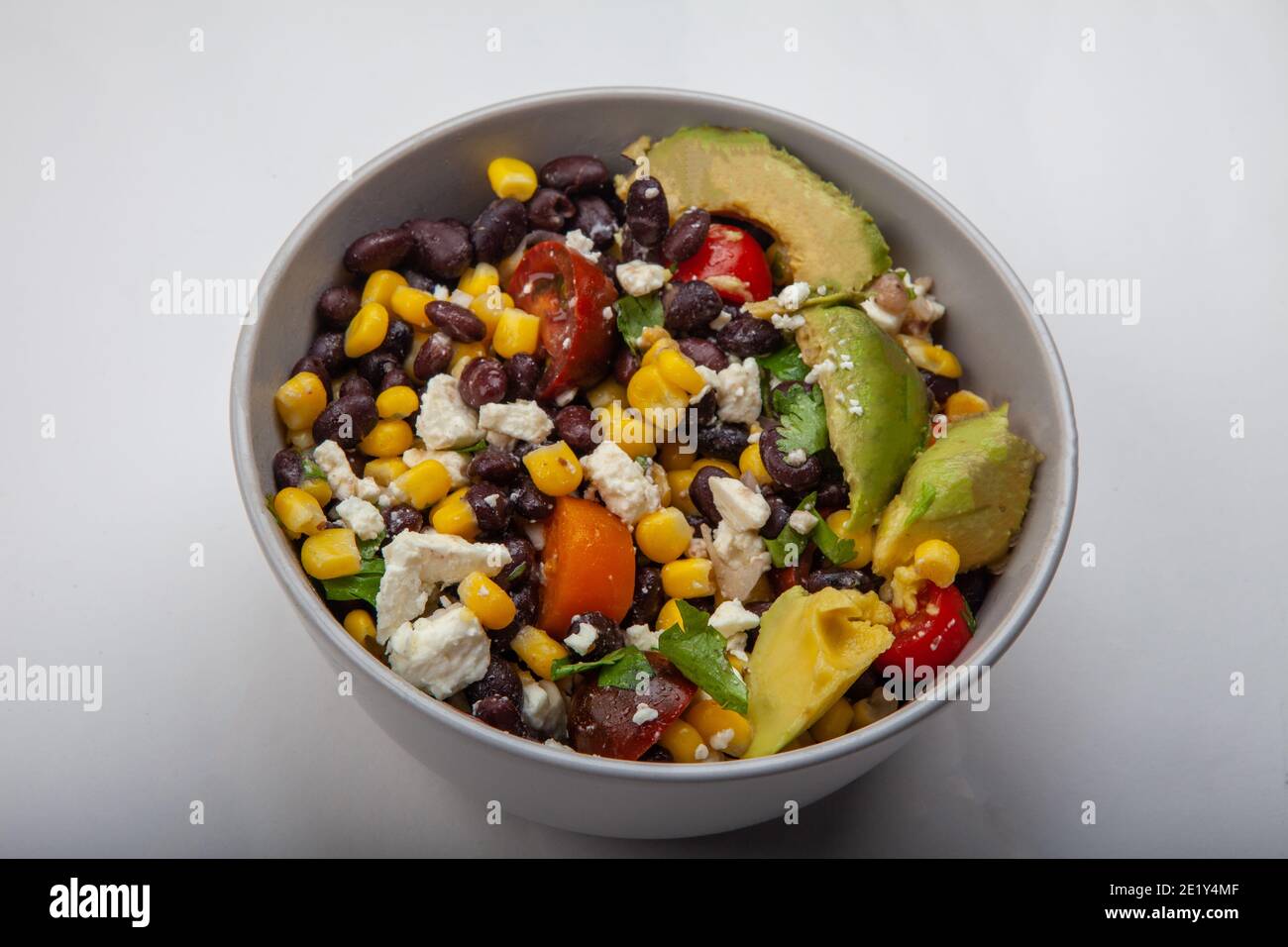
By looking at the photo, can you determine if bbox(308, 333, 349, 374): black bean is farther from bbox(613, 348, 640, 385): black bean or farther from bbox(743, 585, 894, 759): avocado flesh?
bbox(743, 585, 894, 759): avocado flesh

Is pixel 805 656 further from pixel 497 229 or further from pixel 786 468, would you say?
pixel 497 229

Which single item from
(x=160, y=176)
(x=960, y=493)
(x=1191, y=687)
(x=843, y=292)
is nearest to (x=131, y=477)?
(x=160, y=176)

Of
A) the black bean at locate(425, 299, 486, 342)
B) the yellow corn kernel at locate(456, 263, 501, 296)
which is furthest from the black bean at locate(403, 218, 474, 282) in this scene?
the black bean at locate(425, 299, 486, 342)

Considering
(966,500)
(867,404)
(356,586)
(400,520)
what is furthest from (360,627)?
(966,500)

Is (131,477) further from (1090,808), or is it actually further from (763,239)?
(1090,808)

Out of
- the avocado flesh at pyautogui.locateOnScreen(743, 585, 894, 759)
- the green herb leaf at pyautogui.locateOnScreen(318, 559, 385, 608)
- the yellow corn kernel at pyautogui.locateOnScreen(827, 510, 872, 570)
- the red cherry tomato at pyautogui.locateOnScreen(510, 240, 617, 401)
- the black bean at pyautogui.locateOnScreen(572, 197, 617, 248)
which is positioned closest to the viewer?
the avocado flesh at pyautogui.locateOnScreen(743, 585, 894, 759)

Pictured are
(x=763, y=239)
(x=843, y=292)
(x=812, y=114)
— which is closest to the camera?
(x=843, y=292)
